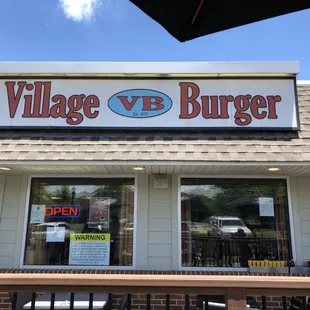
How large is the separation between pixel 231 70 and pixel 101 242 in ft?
12.0

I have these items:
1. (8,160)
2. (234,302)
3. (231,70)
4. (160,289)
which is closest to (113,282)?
(160,289)

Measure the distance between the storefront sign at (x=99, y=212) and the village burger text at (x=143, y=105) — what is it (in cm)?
144

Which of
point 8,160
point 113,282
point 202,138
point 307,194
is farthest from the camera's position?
point 307,194

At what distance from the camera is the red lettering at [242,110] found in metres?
5.45

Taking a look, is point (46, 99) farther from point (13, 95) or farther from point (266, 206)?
point (266, 206)

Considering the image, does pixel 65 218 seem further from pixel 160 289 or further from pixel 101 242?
pixel 160 289

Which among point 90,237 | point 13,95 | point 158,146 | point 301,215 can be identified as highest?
point 13,95

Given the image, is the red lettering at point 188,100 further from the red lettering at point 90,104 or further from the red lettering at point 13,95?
the red lettering at point 13,95

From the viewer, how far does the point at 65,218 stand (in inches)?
230

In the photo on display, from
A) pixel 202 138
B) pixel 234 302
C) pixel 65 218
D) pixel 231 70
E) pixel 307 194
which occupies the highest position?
pixel 231 70

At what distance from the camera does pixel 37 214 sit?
585cm

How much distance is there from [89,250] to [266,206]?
10.4 ft

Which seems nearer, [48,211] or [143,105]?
[143,105]

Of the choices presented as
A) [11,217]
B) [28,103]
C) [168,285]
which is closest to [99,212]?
[11,217]
